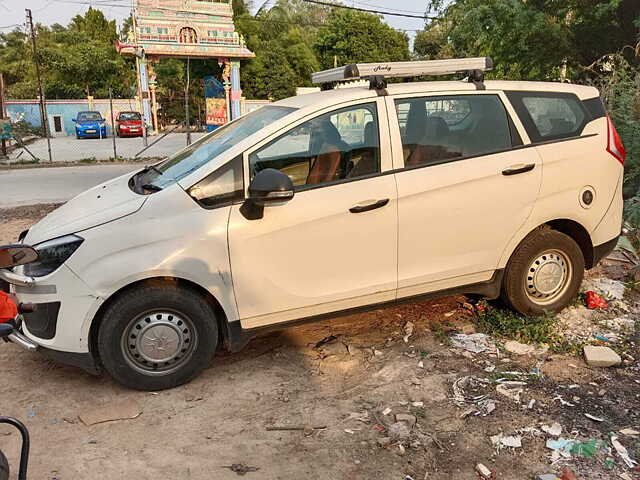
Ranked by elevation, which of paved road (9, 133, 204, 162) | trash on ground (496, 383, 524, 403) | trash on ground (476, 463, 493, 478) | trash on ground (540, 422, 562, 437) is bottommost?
trash on ground (476, 463, 493, 478)

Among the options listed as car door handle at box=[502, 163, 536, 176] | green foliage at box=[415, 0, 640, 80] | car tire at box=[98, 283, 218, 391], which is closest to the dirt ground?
car tire at box=[98, 283, 218, 391]

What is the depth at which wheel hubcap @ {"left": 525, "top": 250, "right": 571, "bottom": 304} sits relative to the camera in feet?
14.3

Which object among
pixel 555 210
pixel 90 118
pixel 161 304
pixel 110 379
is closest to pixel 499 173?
pixel 555 210

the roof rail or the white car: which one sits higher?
the roof rail

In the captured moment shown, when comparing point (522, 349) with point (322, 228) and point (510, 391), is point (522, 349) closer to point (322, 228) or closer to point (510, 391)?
point (510, 391)

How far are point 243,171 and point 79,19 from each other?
5025 cm

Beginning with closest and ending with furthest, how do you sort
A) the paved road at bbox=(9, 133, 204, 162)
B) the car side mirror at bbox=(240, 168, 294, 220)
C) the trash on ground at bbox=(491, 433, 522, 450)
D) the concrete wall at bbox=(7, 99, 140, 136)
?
the trash on ground at bbox=(491, 433, 522, 450) < the car side mirror at bbox=(240, 168, 294, 220) < the paved road at bbox=(9, 133, 204, 162) < the concrete wall at bbox=(7, 99, 140, 136)

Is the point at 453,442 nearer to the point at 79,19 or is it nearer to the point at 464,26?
the point at 464,26

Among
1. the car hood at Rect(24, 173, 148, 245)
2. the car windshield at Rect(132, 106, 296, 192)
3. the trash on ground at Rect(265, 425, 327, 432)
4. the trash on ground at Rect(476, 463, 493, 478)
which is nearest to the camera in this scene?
the trash on ground at Rect(476, 463, 493, 478)

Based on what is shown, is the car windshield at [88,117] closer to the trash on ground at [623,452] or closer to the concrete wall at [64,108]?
the concrete wall at [64,108]

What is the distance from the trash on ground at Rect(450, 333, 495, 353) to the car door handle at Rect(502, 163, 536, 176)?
4.10ft

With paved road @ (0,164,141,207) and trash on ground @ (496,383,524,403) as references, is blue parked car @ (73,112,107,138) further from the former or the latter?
trash on ground @ (496,383,524,403)

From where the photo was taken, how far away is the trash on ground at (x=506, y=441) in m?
3.00

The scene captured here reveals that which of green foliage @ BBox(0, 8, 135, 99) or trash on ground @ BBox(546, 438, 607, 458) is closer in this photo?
trash on ground @ BBox(546, 438, 607, 458)
